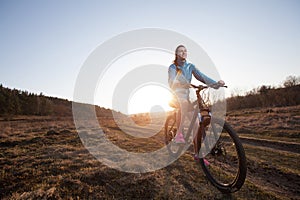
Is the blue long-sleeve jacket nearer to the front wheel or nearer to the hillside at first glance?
the front wheel

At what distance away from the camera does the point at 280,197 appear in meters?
3.43

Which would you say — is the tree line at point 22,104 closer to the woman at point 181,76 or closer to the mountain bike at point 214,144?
the woman at point 181,76

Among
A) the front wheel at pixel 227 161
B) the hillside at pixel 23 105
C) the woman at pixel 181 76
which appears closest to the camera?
the front wheel at pixel 227 161

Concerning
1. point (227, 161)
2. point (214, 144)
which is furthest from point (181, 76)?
point (227, 161)

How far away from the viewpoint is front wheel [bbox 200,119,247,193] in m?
3.06

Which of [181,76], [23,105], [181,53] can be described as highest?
[23,105]

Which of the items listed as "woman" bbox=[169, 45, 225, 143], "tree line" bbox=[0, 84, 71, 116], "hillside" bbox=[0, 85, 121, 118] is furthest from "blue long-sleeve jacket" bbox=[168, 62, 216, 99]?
"tree line" bbox=[0, 84, 71, 116]

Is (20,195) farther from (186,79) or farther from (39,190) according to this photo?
(186,79)

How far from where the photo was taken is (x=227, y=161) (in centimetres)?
384

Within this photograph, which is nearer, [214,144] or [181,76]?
[214,144]

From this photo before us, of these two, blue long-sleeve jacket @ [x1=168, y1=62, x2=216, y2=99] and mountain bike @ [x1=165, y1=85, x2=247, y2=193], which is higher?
blue long-sleeve jacket @ [x1=168, y1=62, x2=216, y2=99]

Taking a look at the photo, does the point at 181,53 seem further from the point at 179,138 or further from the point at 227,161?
the point at 227,161

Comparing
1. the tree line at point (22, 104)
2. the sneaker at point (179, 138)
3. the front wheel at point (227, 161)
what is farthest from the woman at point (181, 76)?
the tree line at point (22, 104)

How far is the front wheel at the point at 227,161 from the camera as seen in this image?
10.1 feet
